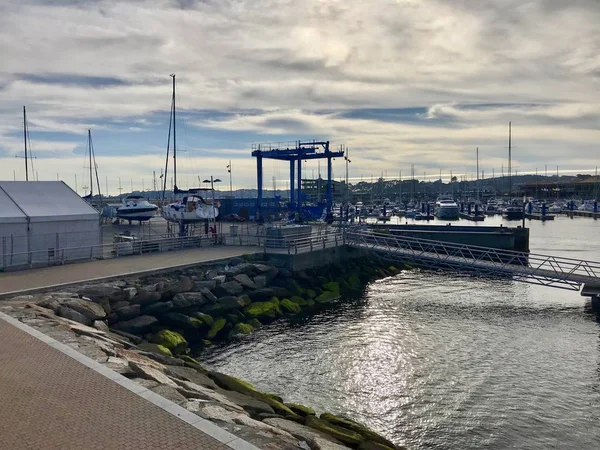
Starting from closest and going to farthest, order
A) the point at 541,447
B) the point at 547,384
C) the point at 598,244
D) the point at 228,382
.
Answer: the point at 541,447, the point at 228,382, the point at 547,384, the point at 598,244

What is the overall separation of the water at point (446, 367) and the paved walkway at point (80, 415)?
21.6ft

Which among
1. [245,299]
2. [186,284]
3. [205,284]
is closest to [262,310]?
[245,299]

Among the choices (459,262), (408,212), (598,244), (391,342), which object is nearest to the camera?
(391,342)

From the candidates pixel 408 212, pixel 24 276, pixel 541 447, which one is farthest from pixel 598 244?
pixel 24 276

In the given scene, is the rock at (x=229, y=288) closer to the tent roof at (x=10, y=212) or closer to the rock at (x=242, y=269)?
the rock at (x=242, y=269)

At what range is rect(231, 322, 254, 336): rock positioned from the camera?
22.0m

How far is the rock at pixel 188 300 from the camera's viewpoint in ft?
70.5

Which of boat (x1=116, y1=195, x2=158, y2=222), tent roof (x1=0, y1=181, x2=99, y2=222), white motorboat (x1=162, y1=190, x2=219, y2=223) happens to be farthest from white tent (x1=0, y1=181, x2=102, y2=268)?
boat (x1=116, y1=195, x2=158, y2=222)

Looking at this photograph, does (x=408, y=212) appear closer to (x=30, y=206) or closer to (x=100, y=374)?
(x=30, y=206)

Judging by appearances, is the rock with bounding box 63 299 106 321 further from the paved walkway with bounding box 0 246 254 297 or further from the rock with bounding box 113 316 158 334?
the paved walkway with bounding box 0 246 254 297

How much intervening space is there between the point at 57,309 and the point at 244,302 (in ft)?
29.5

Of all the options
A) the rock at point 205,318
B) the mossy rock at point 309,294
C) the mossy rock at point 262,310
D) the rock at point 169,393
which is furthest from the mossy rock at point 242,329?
the rock at point 169,393

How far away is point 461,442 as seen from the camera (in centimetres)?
1311

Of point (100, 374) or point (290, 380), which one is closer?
point (100, 374)
